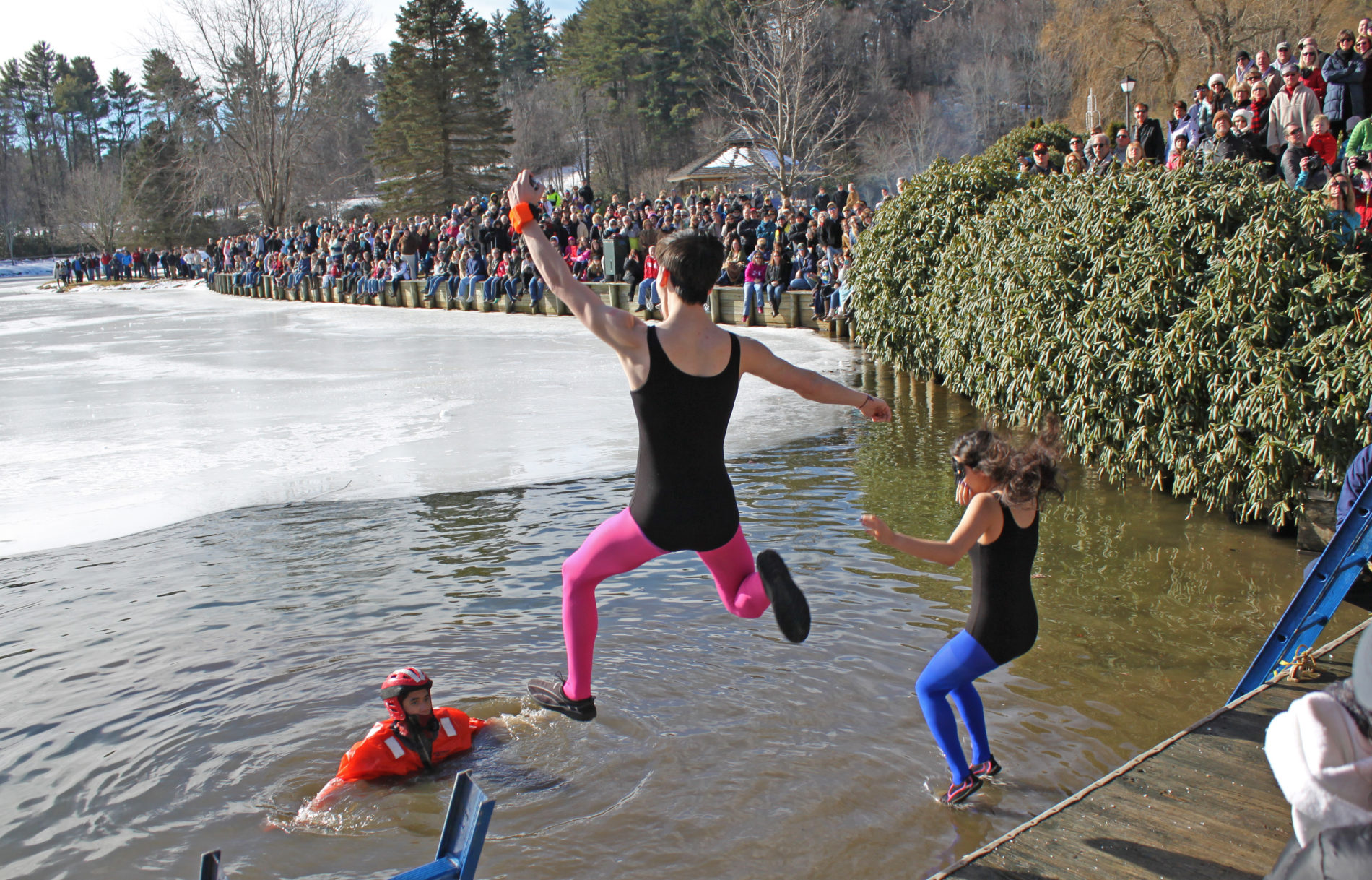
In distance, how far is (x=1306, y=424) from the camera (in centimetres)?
589

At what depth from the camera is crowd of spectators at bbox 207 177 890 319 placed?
18.0m

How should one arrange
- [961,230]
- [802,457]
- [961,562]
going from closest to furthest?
[961,562] → [802,457] → [961,230]

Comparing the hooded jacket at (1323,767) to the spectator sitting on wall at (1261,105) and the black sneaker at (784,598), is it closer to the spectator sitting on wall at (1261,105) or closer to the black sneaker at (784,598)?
the black sneaker at (784,598)

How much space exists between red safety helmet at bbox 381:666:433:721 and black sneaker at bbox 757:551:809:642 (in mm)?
1455

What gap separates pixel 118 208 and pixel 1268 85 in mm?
64724

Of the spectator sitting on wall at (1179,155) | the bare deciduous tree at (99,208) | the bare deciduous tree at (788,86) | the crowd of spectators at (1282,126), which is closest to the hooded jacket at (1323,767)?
the spectator sitting on wall at (1179,155)

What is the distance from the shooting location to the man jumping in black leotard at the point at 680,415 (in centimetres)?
330

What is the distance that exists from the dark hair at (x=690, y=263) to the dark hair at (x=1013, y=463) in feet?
3.08

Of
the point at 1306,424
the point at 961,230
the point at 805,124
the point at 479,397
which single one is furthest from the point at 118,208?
the point at 1306,424

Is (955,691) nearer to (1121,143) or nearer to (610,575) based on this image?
(610,575)

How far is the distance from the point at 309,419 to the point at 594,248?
1290cm

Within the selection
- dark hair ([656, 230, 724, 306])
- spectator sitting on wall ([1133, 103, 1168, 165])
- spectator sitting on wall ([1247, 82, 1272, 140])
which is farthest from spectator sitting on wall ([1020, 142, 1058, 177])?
dark hair ([656, 230, 724, 306])

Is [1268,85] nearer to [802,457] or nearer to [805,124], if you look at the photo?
[802,457]

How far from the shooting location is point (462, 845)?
2.38 metres
